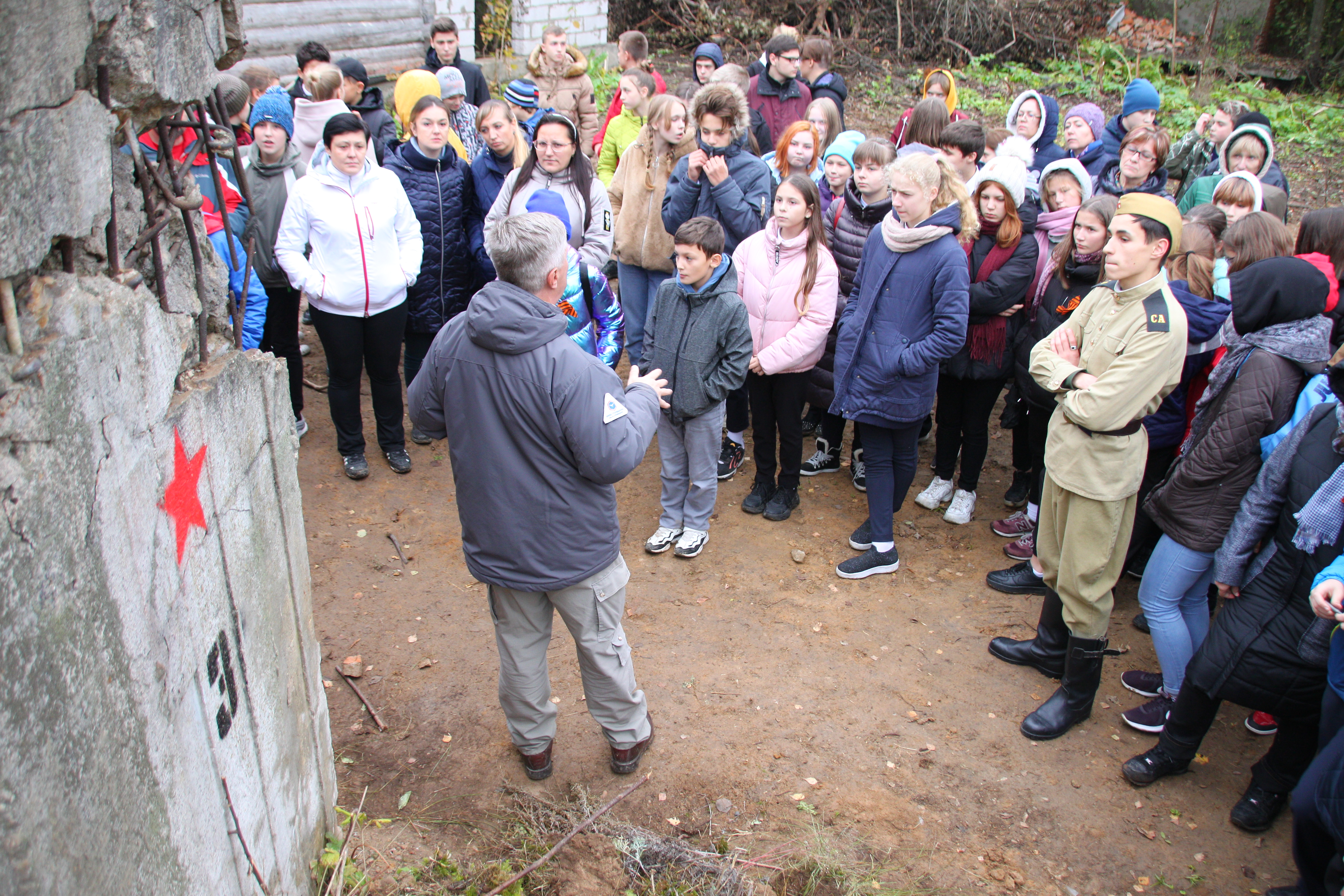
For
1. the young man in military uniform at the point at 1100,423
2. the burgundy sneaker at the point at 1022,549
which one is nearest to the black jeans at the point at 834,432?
the burgundy sneaker at the point at 1022,549

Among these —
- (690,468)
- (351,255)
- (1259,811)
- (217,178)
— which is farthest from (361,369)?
(1259,811)

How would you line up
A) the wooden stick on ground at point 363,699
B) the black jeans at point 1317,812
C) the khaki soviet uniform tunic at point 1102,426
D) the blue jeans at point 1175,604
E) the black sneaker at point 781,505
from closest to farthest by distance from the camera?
the black jeans at point 1317,812, the khaki soviet uniform tunic at point 1102,426, the blue jeans at point 1175,604, the wooden stick on ground at point 363,699, the black sneaker at point 781,505

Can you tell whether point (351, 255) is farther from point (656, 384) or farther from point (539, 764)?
point (539, 764)

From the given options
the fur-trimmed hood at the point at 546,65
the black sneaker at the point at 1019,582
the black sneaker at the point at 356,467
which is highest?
the fur-trimmed hood at the point at 546,65

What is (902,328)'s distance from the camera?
4.59 meters

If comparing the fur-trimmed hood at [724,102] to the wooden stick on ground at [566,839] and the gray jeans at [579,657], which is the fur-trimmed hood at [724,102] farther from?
the wooden stick on ground at [566,839]

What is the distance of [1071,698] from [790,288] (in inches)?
95.1

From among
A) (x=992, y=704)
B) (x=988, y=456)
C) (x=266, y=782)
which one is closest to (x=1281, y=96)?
(x=988, y=456)

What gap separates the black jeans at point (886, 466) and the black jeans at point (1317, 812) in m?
2.23

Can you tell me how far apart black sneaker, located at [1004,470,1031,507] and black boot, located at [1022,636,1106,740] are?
70.8 inches

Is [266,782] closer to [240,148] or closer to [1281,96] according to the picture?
[240,148]

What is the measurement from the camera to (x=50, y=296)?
5.05 ft

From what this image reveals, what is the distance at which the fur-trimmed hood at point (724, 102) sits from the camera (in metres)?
5.30

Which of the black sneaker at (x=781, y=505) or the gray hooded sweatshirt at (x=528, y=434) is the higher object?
the gray hooded sweatshirt at (x=528, y=434)
